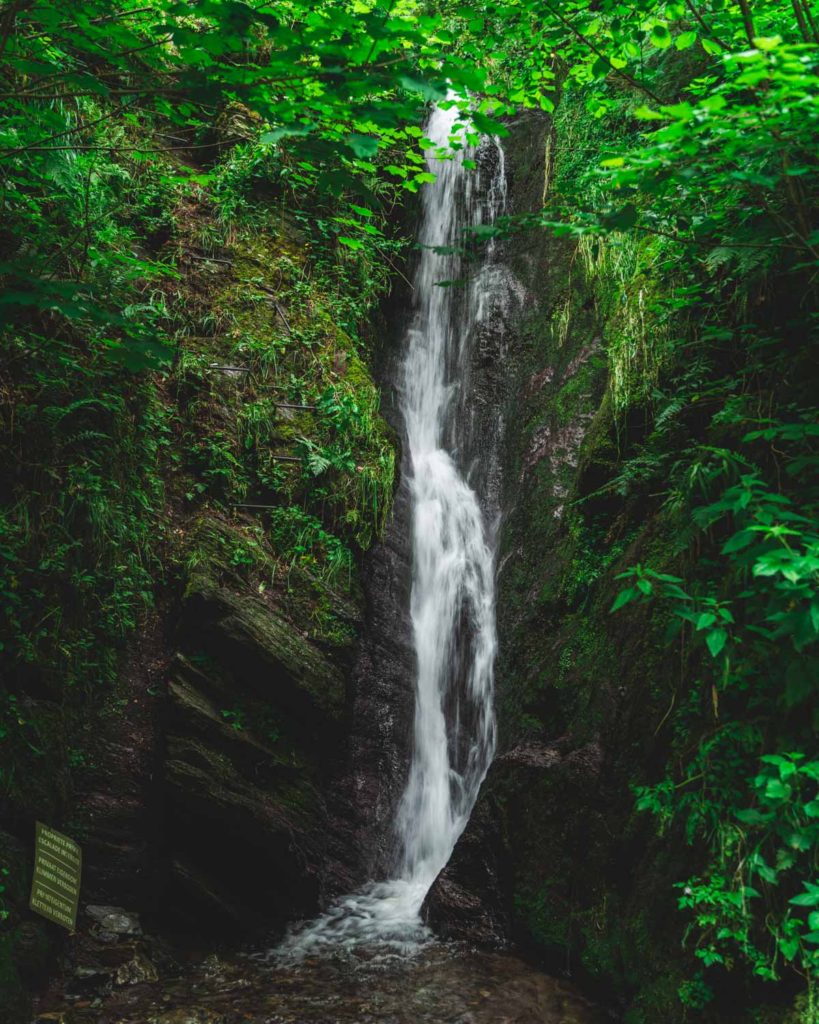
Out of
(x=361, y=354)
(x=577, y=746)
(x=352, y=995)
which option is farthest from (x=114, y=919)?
(x=361, y=354)

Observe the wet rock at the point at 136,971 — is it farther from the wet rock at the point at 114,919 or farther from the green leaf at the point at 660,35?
the green leaf at the point at 660,35

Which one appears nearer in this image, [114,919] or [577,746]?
[114,919]

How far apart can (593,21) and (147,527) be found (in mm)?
5078

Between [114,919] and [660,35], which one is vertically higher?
[660,35]

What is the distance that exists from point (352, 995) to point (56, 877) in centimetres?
193

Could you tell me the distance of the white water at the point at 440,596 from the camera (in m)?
5.85

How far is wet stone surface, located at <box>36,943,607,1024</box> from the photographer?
157 inches

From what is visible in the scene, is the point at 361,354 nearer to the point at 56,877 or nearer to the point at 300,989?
the point at 56,877

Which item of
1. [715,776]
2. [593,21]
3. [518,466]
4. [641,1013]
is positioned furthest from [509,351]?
[641,1013]

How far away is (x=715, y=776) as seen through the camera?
3.51 m

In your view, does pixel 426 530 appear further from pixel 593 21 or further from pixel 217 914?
pixel 593 21

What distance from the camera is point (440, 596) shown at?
7.82m

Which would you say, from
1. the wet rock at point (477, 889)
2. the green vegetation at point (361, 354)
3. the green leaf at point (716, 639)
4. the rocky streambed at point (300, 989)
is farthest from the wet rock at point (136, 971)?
the green leaf at point (716, 639)

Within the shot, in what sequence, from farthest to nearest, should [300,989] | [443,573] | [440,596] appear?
[443,573]
[440,596]
[300,989]
